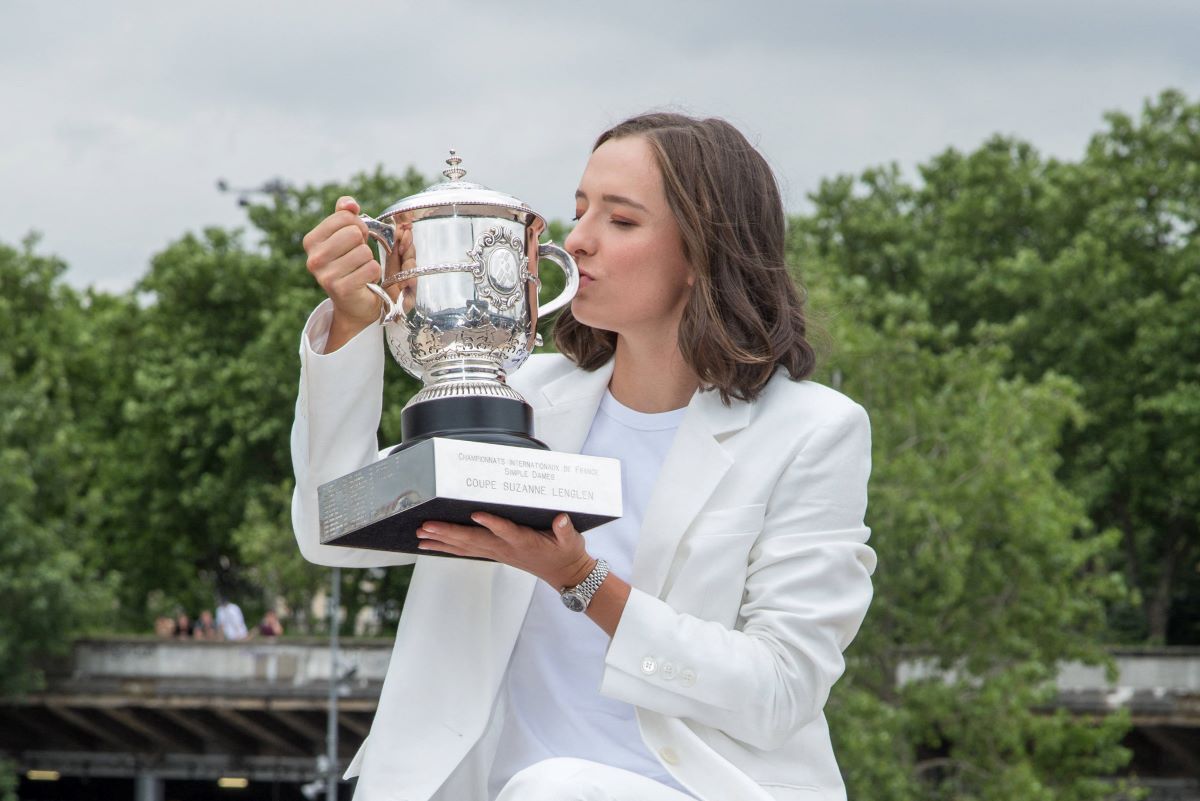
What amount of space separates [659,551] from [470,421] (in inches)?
20.3

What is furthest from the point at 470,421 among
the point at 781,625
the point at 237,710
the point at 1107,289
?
the point at 1107,289

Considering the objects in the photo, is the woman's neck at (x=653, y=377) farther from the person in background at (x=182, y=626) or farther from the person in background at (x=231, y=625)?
the person in background at (x=182, y=626)

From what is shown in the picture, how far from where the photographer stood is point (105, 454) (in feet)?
147

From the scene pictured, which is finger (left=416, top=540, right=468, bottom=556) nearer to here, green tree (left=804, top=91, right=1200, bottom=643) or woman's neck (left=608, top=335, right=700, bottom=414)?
woman's neck (left=608, top=335, right=700, bottom=414)

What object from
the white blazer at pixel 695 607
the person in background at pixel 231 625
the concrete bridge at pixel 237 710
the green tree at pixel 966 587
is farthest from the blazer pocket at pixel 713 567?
the person in background at pixel 231 625

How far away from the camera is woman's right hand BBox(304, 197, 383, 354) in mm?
3934

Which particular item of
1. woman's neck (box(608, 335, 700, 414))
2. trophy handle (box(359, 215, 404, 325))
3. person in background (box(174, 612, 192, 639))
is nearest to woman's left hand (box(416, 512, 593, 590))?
trophy handle (box(359, 215, 404, 325))

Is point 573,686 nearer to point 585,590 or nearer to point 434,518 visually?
point 585,590

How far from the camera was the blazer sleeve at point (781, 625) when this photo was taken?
3775 mm

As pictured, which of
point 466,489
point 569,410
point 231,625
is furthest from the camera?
point 231,625

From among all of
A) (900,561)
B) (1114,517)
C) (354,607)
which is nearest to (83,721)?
(354,607)

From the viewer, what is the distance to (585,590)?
3762 millimetres

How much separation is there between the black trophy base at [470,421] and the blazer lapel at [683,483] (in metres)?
0.34

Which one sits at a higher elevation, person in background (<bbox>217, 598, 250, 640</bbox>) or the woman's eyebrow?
the woman's eyebrow
